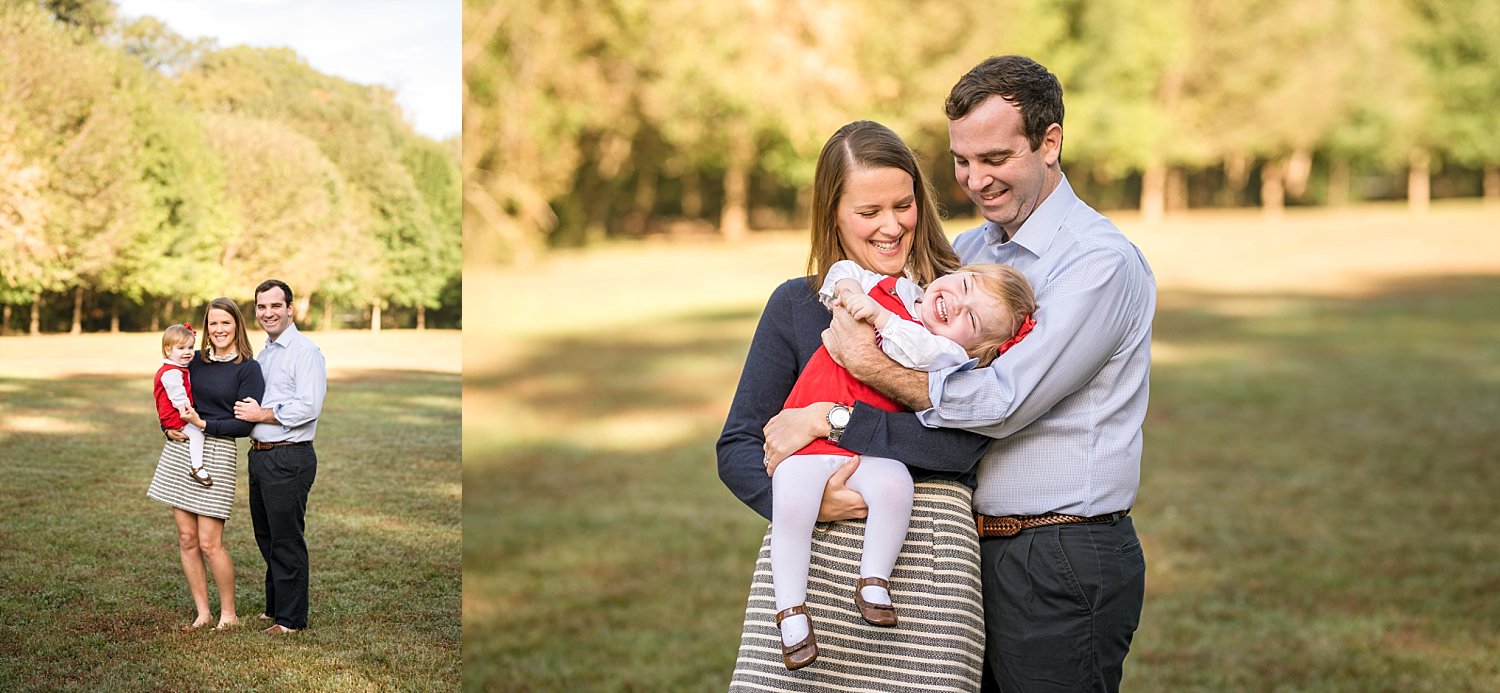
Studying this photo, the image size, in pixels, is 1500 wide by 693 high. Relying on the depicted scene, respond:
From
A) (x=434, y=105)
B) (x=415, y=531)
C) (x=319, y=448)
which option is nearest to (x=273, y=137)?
(x=434, y=105)

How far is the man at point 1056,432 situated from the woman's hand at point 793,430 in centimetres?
15

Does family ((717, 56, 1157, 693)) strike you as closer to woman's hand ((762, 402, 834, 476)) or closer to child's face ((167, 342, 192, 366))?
woman's hand ((762, 402, 834, 476))

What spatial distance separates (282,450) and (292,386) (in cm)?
19

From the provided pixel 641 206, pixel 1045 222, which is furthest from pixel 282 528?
pixel 641 206

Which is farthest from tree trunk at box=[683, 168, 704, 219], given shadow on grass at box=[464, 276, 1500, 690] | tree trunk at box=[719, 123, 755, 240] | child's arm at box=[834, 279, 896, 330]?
child's arm at box=[834, 279, 896, 330]

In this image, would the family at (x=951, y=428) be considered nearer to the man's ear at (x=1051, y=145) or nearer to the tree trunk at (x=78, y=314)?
the man's ear at (x=1051, y=145)

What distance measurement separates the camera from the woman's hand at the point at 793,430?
3.03 meters

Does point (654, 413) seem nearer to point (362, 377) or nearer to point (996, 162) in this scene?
point (362, 377)

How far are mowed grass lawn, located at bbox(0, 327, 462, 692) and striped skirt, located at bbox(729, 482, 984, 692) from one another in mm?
1379

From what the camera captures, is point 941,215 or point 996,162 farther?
point 941,215

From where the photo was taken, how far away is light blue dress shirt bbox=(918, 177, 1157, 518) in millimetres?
2973

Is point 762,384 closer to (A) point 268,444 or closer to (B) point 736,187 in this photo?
(A) point 268,444

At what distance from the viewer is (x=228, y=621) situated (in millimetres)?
3729

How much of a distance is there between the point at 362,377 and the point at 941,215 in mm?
1834
